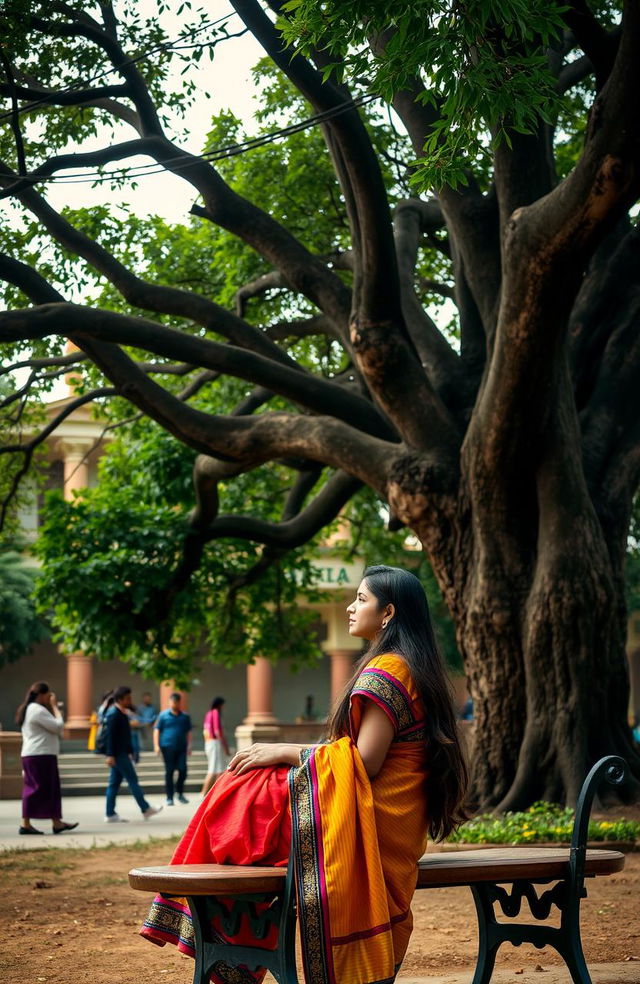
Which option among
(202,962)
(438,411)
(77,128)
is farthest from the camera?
(77,128)

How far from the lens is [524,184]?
970 centimetres

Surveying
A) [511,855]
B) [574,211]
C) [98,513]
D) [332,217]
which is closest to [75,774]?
[98,513]

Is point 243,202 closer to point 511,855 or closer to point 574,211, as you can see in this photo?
point 574,211

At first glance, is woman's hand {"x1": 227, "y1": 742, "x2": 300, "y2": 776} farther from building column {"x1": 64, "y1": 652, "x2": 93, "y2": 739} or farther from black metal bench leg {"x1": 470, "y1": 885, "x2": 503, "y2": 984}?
building column {"x1": 64, "y1": 652, "x2": 93, "y2": 739}

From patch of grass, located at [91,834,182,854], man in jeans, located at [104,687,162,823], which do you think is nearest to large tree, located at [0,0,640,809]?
patch of grass, located at [91,834,182,854]

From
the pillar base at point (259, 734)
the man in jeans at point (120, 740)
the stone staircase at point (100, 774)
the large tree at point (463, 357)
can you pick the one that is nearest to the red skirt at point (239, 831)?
the large tree at point (463, 357)

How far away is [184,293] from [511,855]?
7149mm

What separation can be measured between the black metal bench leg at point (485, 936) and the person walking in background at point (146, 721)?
27312 mm

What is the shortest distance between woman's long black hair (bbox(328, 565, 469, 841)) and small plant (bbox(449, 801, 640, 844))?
4893 mm

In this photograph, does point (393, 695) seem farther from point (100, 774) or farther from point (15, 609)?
point (15, 609)

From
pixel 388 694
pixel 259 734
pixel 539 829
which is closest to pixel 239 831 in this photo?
pixel 388 694

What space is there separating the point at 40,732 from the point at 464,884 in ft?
31.9

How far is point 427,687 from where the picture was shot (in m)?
3.88

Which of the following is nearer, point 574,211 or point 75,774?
point 574,211
